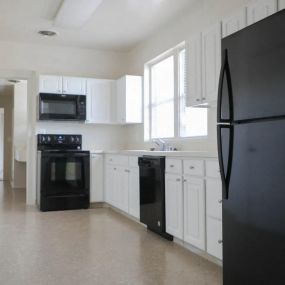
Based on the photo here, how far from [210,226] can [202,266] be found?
0.33m

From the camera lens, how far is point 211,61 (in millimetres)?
3332

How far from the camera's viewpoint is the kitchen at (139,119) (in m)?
2.78

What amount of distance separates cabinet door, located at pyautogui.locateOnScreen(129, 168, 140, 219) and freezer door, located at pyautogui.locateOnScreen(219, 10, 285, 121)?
7.88ft

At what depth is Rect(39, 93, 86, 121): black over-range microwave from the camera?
5.57 meters

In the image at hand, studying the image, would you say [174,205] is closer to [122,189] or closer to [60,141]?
[122,189]

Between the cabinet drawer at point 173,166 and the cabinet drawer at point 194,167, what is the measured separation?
3.9 inches

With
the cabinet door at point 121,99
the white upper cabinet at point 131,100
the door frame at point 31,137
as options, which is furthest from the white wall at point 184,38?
the door frame at point 31,137

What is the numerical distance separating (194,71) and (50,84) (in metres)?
2.84

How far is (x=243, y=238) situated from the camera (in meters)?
1.97

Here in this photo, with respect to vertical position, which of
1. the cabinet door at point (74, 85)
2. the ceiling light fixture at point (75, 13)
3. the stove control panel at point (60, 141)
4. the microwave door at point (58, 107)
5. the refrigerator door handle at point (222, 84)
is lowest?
the stove control panel at point (60, 141)

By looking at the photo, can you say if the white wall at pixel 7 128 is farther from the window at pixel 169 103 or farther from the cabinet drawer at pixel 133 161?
the cabinet drawer at pixel 133 161

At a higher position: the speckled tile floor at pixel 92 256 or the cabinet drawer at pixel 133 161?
the cabinet drawer at pixel 133 161

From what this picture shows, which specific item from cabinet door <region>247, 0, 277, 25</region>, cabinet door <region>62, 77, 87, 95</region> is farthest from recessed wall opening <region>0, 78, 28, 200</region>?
cabinet door <region>247, 0, 277, 25</region>

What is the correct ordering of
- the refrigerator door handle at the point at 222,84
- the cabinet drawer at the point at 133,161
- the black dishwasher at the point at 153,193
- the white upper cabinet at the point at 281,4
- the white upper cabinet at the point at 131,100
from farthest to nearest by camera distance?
the white upper cabinet at the point at 131,100
the cabinet drawer at the point at 133,161
the black dishwasher at the point at 153,193
the white upper cabinet at the point at 281,4
the refrigerator door handle at the point at 222,84
